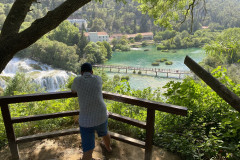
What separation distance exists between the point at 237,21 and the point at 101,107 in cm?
7066

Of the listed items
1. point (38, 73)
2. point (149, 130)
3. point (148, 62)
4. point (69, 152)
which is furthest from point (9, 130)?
point (148, 62)

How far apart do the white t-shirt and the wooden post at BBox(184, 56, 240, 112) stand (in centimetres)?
100

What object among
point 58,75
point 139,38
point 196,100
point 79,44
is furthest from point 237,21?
point 196,100

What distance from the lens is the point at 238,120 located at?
179cm

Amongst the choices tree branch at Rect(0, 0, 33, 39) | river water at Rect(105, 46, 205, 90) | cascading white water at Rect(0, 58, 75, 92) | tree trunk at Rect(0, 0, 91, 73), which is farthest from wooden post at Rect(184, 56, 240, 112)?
river water at Rect(105, 46, 205, 90)

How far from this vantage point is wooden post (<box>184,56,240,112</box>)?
1.73m

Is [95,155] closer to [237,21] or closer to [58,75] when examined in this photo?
[58,75]

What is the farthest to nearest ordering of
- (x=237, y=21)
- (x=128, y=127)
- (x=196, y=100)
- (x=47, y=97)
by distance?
(x=237, y=21) < (x=128, y=127) < (x=196, y=100) < (x=47, y=97)

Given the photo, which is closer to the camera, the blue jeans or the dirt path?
the blue jeans

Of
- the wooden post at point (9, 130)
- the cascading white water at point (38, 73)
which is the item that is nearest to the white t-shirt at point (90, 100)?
the wooden post at point (9, 130)

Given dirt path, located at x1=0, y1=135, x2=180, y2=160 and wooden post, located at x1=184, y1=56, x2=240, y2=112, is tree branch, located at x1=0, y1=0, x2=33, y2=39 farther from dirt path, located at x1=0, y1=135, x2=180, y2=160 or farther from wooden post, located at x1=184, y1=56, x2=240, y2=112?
wooden post, located at x1=184, y1=56, x2=240, y2=112

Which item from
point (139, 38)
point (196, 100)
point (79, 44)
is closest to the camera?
point (196, 100)

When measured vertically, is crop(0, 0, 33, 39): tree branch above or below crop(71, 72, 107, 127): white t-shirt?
above

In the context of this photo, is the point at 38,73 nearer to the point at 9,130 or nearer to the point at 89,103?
the point at 9,130
